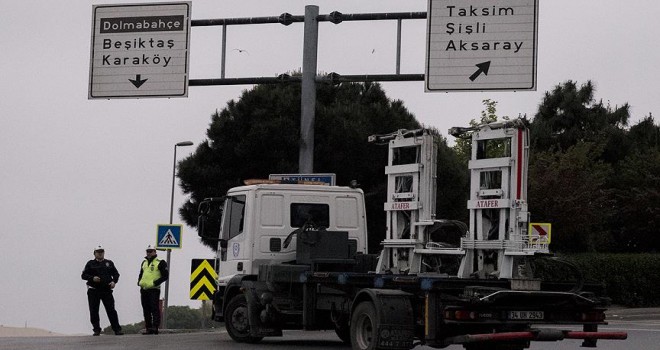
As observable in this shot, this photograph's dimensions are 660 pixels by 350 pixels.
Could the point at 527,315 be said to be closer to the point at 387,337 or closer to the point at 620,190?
the point at 387,337

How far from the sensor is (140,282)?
84.0 ft

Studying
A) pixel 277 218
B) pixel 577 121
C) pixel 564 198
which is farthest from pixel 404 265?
pixel 577 121

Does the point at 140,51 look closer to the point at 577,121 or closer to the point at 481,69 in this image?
the point at 481,69

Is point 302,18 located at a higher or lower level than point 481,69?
higher

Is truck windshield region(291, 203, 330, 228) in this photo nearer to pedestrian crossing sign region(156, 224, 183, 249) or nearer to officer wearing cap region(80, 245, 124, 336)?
officer wearing cap region(80, 245, 124, 336)

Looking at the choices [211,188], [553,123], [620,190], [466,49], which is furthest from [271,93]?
[553,123]

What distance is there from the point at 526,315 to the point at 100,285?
1189cm

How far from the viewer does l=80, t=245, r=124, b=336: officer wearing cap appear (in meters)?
25.9

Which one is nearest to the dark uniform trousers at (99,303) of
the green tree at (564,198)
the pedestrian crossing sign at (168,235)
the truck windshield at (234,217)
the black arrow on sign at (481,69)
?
the truck windshield at (234,217)

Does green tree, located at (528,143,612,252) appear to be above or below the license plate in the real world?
above

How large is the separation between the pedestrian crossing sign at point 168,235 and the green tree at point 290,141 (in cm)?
634

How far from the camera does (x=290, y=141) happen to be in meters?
40.7

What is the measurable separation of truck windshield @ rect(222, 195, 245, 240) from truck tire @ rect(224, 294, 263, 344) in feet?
3.26

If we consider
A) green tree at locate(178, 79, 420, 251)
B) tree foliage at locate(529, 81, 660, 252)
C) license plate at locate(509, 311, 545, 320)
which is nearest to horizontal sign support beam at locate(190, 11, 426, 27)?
license plate at locate(509, 311, 545, 320)
